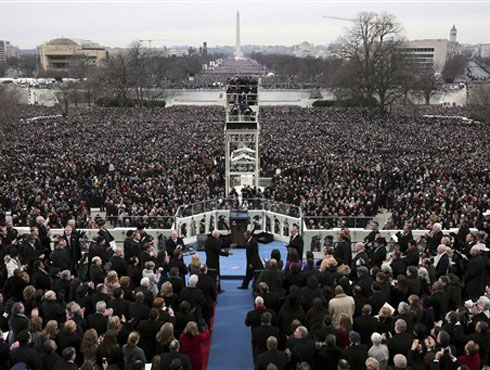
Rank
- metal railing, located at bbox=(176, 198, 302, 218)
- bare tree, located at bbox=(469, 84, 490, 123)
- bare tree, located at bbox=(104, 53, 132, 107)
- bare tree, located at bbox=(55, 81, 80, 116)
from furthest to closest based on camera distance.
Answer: bare tree, located at bbox=(55, 81, 80, 116) → bare tree, located at bbox=(104, 53, 132, 107) → bare tree, located at bbox=(469, 84, 490, 123) → metal railing, located at bbox=(176, 198, 302, 218)

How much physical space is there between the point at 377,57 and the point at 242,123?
45.2 meters

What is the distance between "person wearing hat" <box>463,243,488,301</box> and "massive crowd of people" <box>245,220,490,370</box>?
0.05 ft

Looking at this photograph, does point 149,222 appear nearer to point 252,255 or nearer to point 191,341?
point 252,255

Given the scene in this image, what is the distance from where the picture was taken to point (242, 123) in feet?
69.2

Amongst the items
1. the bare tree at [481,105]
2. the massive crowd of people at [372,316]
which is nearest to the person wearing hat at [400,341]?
the massive crowd of people at [372,316]

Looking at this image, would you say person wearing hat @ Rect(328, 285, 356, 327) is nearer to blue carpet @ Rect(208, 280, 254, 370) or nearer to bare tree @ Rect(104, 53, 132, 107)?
blue carpet @ Rect(208, 280, 254, 370)

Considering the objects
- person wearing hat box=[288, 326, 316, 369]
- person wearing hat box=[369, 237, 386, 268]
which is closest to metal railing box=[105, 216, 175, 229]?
person wearing hat box=[369, 237, 386, 268]

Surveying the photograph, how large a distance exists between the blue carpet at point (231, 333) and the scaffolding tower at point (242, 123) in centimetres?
858

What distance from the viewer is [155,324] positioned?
8109 mm

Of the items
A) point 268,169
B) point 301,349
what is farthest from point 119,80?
point 301,349

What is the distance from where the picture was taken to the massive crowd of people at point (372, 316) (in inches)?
290

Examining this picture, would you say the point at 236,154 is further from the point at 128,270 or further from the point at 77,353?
the point at 77,353

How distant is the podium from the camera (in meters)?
16.1

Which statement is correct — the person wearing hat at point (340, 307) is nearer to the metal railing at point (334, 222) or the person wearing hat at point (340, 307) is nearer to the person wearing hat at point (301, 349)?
the person wearing hat at point (301, 349)
